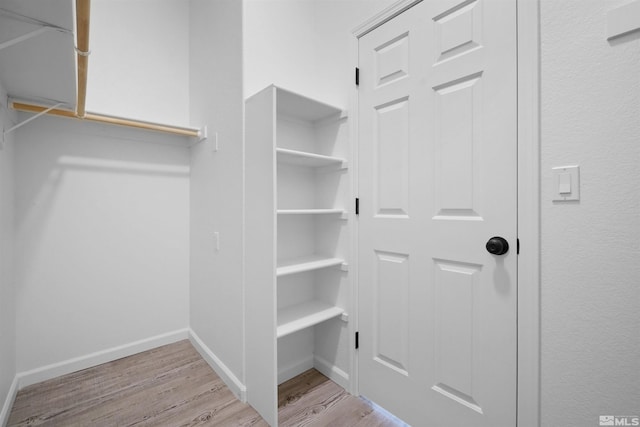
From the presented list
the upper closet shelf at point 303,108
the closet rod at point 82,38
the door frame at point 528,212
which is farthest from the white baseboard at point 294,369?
the closet rod at point 82,38

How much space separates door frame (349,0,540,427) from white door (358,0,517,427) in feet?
0.10

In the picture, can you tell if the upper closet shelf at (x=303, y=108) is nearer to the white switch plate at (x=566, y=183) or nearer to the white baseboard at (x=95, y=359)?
the white switch plate at (x=566, y=183)

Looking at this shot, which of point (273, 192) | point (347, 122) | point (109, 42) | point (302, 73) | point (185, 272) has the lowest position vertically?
point (185, 272)

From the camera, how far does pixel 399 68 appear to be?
1477 millimetres

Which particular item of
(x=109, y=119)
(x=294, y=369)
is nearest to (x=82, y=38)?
(x=109, y=119)

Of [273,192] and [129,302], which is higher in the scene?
[273,192]

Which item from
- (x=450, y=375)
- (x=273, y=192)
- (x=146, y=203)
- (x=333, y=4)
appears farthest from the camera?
(x=146, y=203)

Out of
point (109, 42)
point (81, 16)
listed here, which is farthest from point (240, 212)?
point (109, 42)

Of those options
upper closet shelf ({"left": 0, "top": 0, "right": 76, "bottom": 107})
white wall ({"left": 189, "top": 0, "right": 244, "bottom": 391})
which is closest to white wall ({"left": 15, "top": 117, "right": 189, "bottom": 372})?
white wall ({"left": 189, "top": 0, "right": 244, "bottom": 391})

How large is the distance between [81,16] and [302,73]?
4.34ft

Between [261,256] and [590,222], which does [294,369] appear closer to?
[261,256]

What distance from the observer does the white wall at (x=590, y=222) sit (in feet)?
2.94

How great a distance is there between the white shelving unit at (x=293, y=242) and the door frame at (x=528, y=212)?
90 cm

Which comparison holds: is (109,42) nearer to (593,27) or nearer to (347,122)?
(347,122)
